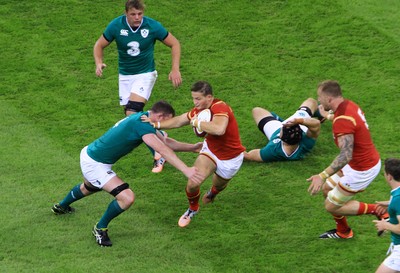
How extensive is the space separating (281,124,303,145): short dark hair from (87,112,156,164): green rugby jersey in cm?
275

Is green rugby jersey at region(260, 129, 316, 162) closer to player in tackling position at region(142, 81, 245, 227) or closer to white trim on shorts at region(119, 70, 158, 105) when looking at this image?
player in tackling position at region(142, 81, 245, 227)

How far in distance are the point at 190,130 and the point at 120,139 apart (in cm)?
339

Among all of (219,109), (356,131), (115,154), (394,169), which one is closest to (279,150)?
(219,109)

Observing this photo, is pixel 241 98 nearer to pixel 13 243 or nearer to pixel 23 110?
pixel 23 110

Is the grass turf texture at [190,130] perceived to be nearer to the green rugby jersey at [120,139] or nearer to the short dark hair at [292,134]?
the short dark hair at [292,134]

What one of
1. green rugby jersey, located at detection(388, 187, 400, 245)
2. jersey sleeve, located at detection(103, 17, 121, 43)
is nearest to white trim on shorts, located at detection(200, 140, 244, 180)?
jersey sleeve, located at detection(103, 17, 121, 43)

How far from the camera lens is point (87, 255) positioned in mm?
11383

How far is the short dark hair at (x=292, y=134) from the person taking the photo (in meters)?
13.4

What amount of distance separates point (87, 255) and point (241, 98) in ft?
17.4

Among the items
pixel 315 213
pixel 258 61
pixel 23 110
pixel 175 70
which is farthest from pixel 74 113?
pixel 315 213

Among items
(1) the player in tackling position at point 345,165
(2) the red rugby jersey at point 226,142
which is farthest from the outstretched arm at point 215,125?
(1) the player in tackling position at point 345,165

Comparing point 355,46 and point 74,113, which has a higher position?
point 355,46

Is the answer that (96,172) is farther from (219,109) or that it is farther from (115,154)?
(219,109)

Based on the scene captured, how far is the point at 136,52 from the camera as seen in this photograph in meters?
13.9
